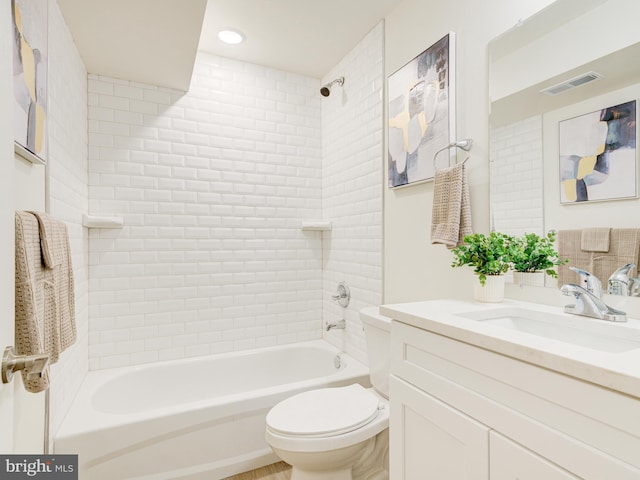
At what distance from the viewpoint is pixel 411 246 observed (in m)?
1.96

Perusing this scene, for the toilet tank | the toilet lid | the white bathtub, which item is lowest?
the white bathtub

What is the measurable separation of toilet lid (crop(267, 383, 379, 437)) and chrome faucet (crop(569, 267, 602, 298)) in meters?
1.03

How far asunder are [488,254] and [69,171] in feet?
6.66

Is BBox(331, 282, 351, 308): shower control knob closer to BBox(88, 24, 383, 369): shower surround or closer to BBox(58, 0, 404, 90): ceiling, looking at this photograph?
BBox(88, 24, 383, 369): shower surround

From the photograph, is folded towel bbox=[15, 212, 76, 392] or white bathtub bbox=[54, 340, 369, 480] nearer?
folded towel bbox=[15, 212, 76, 392]

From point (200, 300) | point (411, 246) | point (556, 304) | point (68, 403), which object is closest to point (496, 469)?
point (556, 304)

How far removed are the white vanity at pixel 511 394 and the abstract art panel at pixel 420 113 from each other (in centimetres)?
81

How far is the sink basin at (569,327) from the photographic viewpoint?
966 millimetres

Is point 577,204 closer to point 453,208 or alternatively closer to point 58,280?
point 453,208

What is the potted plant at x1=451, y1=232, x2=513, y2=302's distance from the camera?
1326 mm

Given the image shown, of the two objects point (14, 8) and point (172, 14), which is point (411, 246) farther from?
point (14, 8)

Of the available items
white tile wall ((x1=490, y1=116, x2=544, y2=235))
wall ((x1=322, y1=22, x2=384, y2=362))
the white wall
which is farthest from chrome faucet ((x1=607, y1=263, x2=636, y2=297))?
wall ((x1=322, y1=22, x2=384, y2=362))

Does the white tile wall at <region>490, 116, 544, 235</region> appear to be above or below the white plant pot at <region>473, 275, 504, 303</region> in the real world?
above

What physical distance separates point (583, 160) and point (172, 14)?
182 centimetres
